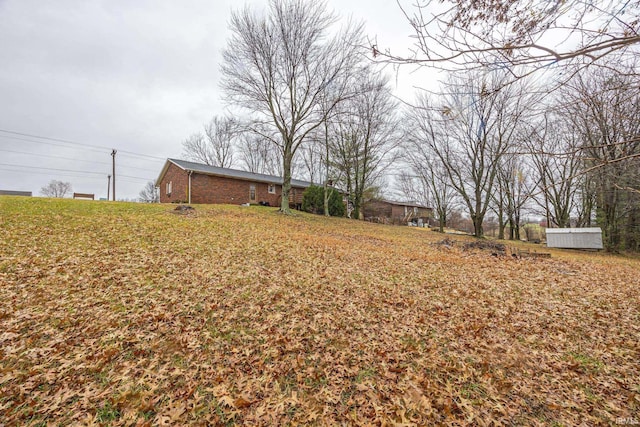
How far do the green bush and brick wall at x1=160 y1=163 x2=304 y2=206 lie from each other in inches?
133

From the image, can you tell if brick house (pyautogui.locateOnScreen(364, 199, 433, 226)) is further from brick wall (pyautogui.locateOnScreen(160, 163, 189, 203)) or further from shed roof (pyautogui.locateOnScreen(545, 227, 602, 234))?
brick wall (pyautogui.locateOnScreen(160, 163, 189, 203))

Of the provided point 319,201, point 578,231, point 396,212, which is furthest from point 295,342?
point 396,212

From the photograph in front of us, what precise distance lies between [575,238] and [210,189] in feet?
77.7

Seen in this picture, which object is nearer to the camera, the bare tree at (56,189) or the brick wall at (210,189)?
the brick wall at (210,189)

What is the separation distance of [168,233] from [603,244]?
2167 centimetres

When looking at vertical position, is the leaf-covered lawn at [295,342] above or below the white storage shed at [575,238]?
below

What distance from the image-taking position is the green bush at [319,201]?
2278 centimetres

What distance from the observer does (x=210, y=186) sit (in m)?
19.9

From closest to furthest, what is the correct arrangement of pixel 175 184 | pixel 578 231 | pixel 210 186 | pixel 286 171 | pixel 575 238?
pixel 578 231, pixel 575 238, pixel 286 171, pixel 210 186, pixel 175 184

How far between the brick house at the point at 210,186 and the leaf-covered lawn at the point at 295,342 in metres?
13.0

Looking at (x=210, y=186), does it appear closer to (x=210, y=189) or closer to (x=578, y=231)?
(x=210, y=189)

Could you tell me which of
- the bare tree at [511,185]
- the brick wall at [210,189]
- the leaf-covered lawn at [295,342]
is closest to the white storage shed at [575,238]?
the bare tree at [511,185]

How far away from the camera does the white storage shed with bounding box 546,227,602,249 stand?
12891 millimetres

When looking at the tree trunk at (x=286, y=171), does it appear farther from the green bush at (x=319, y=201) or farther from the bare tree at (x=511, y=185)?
the bare tree at (x=511, y=185)
